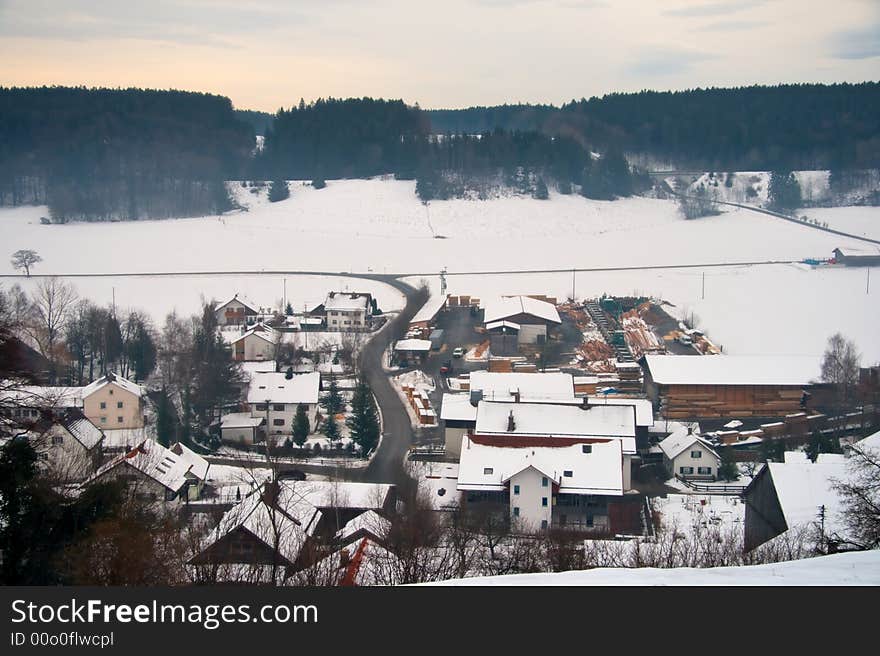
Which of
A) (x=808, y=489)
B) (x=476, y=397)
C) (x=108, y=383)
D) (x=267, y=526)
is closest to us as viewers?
(x=267, y=526)

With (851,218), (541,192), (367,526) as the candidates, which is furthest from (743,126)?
(367,526)

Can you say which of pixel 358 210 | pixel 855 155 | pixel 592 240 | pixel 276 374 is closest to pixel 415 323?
pixel 276 374

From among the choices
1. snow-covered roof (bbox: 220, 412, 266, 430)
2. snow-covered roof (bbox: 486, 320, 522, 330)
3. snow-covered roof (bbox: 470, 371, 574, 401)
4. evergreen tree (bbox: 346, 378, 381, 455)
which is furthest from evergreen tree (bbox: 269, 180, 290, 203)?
evergreen tree (bbox: 346, 378, 381, 455)

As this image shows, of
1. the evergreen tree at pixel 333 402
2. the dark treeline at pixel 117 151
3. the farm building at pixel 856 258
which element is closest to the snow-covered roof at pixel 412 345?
the evergreen tree at pixel 333 402

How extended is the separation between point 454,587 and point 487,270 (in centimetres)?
1951

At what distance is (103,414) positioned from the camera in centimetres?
1066

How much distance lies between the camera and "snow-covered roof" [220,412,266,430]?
10656 millimetres

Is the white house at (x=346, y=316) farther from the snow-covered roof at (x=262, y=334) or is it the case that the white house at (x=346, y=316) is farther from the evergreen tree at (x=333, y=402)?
the evergreen tree at (x=333, y=402)

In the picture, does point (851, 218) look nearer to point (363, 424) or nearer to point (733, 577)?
point (363, 424)

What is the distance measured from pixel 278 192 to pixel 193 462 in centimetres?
2288

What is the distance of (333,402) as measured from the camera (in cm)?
1135

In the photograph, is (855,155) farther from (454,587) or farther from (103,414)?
(454,587)

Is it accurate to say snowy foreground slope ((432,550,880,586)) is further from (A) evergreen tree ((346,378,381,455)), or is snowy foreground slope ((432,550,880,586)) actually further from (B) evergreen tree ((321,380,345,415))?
(B) evergreen tree ((321,380,345,415))

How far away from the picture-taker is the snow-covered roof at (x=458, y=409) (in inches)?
386
